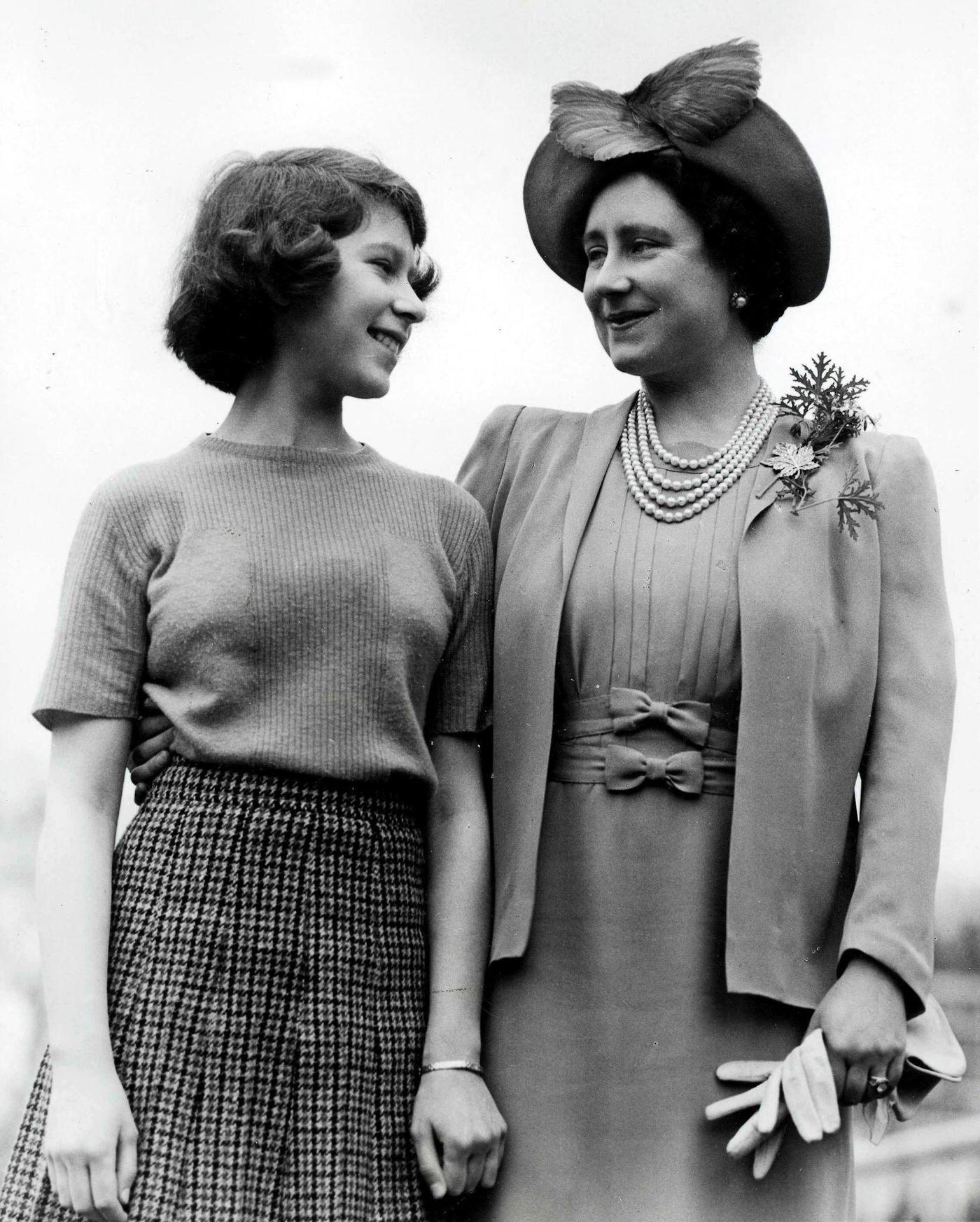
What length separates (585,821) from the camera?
243 centimetres

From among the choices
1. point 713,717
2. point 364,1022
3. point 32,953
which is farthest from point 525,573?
point 32,953

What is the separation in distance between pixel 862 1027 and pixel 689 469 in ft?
3.10

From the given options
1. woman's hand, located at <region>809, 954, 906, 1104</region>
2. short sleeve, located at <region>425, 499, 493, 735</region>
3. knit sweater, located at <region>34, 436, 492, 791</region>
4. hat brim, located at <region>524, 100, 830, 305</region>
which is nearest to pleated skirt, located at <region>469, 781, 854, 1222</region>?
woman's hand, located at <region>809, 954, 906, 1104</region>

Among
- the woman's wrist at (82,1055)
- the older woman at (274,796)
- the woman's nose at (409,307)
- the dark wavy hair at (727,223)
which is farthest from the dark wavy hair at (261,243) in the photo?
the woman's wrist at (82,1055)

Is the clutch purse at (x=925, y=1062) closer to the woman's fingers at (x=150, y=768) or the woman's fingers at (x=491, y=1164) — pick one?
the woman's fingers at (x=491, y=1164)

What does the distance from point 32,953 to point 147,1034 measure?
2411mm

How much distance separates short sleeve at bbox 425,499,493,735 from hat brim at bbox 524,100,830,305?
2.00ft

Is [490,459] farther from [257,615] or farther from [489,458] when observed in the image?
[257,615]

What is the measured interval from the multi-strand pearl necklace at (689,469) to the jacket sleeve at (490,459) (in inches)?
9.8

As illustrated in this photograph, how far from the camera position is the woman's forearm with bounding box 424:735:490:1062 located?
2262mm

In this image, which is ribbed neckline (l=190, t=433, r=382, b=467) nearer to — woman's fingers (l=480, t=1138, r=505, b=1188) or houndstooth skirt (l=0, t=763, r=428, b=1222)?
houndstooth skirt (l=0, t=763, r=428, b=1222)

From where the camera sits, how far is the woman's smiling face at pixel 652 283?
2598 millimetres

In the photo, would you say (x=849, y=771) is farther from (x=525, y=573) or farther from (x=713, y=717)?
(x=525, y=573)

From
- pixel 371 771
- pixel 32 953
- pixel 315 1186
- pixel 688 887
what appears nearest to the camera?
pixel 315 1186
